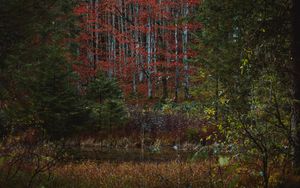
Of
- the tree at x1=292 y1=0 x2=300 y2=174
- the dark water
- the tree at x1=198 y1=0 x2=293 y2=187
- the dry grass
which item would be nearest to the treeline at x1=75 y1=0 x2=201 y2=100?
the dark water

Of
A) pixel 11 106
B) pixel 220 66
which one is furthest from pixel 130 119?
pixel 11 106

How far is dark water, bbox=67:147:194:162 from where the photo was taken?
1464 centimetres

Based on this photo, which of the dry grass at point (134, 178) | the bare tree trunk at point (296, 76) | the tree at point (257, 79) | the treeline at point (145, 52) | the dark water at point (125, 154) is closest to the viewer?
the tree at point (257, 79)

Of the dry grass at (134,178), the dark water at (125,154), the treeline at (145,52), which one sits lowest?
the dark water at (125,154)

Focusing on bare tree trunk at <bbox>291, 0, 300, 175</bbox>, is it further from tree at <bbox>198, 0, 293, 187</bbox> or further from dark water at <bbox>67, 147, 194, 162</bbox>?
dark water at <bbox>67, 147, 194, 162</bbox>

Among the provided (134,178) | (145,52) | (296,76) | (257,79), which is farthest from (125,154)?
(145,52)

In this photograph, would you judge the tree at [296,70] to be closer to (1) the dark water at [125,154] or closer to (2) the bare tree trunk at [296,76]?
(2) the bare tree trunk at [296,76]

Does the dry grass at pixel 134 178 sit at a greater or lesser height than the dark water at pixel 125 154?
greater

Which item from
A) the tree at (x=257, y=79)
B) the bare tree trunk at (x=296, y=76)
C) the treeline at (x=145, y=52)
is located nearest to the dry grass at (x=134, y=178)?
the tree at (x=257, y=79)

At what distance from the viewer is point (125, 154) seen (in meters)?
16.3

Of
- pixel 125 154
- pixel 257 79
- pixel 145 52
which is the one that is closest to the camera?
pixel 257 79

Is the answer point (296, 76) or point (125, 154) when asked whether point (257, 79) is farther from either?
point (125, 154)

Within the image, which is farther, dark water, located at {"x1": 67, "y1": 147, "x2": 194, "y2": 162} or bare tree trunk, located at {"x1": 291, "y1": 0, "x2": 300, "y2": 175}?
dark water, located at {"x1": 67, "y1": 147, "x2": 194, "y2": 162}

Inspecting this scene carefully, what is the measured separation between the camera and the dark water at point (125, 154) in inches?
576
